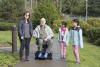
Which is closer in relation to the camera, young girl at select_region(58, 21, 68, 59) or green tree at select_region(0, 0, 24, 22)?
young girl at select_region(58, 21, 68, 59)

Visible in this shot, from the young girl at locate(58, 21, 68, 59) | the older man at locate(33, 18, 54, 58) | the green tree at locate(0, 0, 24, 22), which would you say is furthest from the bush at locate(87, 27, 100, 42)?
the green tree at locate(0, 0, 24, 22)

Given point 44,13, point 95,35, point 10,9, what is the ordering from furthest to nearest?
point 10,9
point 44,13
point 95,35

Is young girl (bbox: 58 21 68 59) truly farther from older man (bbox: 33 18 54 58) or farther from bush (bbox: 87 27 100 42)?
bush (bbox: 87 27 100 42)

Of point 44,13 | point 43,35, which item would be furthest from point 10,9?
point 43,35

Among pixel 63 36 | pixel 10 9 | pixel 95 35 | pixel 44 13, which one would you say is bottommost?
pixel 95 35

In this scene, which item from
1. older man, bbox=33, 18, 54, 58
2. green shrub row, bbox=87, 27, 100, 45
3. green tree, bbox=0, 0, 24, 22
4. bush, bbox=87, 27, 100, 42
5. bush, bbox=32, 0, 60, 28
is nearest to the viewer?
older man, bbox=33, 18, 54, 58

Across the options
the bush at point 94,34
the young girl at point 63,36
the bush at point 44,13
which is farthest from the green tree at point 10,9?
the young girl at point 63,36

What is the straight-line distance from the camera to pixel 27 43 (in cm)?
880

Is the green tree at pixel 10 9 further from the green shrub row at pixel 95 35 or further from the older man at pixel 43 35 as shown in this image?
the older man at pixel 43 35

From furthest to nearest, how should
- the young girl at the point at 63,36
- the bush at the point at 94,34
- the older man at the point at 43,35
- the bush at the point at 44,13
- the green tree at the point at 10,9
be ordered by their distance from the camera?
the green tree at the point at 10,9 → the bush at the point at 44,13 → the bush at the point at 94,34 → the young girl at the point at 63,36 → the older man at the point at 43,35

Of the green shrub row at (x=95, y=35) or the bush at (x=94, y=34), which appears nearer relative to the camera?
the green shrub row at (x=95, y=35)

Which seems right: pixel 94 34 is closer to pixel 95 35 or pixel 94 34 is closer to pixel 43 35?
pixel 95 35

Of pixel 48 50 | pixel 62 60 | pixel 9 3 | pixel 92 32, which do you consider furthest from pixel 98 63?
pixel 9 3

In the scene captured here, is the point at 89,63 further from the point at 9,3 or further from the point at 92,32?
the point at 9,3
